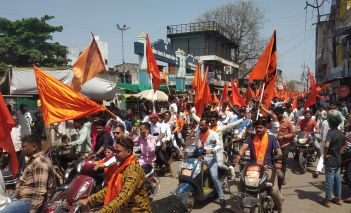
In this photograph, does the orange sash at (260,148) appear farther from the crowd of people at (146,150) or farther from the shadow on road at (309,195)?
the shadow on road at (309,195)

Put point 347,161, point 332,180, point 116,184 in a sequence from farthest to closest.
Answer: point 347,161 → point 332,180 → point 116,184

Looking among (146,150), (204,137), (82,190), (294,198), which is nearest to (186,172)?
(204,137)

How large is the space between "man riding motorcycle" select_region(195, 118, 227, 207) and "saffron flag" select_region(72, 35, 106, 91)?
2.70 metres

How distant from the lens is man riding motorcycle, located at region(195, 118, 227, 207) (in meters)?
6.15

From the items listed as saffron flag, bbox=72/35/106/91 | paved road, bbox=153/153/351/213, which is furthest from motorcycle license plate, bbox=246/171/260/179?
saffron flag, bbox=72/35/106/91

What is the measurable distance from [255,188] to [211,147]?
63.4 inches

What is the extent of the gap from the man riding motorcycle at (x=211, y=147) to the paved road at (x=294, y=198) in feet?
1.38

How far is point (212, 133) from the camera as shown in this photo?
6.47 meters

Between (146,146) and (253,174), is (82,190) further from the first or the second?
(146,146)

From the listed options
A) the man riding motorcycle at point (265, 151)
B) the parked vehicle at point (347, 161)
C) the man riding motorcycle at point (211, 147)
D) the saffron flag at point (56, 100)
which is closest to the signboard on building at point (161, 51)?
the man riding motorcycle at point (211, 147)

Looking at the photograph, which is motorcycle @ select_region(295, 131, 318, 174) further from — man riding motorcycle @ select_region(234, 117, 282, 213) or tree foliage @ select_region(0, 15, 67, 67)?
tree foliage @ select_region(0, 15, 67, 67)

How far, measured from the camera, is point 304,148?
9.45m

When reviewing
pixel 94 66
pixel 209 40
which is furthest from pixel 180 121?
pixel 209 40

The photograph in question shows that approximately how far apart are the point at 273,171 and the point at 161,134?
399 centimetres
